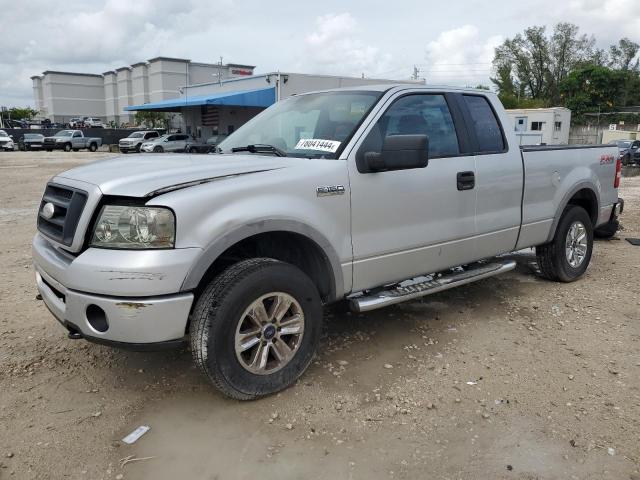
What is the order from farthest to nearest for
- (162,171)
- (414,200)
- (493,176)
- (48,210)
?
(493,176)
(414,200)
(48,210)
(162,171)

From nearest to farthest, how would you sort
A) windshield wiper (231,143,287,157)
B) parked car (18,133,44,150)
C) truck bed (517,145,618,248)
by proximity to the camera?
windshield wiper (231,143,287,157), truck bed (517,145,618,248), parked car (18,133,44,150)

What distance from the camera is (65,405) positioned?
3.23 m

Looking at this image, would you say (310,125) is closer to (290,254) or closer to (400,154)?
(400,154)

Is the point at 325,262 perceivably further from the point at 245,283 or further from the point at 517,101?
the point at 517,101

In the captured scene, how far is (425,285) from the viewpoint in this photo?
3994mm

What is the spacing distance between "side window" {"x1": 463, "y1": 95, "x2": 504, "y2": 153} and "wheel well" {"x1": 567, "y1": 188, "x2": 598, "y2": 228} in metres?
1.42

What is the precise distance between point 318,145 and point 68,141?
4125cm

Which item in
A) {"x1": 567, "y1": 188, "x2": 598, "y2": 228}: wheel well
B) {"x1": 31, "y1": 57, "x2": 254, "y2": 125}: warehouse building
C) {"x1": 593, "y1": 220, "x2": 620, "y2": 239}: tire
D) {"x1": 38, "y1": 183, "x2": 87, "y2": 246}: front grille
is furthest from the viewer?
{"x1": 31, "y1": 57, "x2": 254, "y2": 125}: warehouse building

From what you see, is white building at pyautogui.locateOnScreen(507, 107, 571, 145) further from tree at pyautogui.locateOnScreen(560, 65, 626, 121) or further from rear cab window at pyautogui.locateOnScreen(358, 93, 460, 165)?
rear cab window at pyautogui.locateOnScreen(358, 93, 460, 165)

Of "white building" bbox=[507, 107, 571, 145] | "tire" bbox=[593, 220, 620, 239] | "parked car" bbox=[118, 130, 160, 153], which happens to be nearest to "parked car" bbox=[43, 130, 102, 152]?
"parked car" bbox=[118, 130, 160, 153]

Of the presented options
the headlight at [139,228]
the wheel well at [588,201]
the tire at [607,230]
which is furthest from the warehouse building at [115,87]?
the headlight at [139,228]

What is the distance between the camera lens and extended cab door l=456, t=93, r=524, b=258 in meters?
4.32

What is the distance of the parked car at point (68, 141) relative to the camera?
39781 millimetres

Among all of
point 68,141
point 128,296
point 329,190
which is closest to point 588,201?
point 329,190
